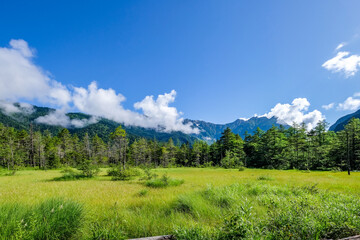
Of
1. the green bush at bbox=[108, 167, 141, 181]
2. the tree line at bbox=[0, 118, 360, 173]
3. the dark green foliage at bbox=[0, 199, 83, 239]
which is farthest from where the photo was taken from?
the tree line at bbox=[0, 118, 360, 173]

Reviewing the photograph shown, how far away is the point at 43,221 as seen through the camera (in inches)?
127

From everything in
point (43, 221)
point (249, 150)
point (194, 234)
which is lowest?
point (249, 150)

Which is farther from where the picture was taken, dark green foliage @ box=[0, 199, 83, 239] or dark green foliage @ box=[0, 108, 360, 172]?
dark green foliage @ box=[0, 108, 360, 172]

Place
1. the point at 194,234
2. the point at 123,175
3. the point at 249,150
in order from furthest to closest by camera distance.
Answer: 1. the point at 249,150
2. the point at 123,175
3. the point at 194,234

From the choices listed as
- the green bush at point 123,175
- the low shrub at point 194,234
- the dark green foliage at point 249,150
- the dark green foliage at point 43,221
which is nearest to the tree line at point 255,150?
the dark green foliage at point 249,150

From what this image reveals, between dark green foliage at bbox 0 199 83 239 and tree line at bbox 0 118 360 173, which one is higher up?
dark green foliage at bbox 0 199 83 239

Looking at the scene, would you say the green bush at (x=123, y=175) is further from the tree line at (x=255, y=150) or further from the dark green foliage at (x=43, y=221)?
the dark green foliage at (x=43, y=221)

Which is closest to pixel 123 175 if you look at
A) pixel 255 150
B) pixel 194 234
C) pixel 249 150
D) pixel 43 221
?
pixel 43 221

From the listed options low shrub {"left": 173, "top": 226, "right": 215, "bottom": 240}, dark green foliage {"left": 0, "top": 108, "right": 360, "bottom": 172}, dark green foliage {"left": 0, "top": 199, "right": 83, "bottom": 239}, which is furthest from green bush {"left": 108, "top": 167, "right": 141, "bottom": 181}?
low shrub {"left": 173, "top": 226, "right": 215, "bottom": 240}

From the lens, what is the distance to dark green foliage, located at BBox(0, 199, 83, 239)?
2764 mm

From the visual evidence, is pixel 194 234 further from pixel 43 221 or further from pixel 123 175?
pixel 123 175

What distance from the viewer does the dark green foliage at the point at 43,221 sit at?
2.76 meters

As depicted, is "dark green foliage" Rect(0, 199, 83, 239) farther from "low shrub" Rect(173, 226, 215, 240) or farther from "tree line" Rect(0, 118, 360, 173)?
"tree line" Rect(0, 118, 360, 173)

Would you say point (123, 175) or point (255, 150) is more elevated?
point (123, 175)
